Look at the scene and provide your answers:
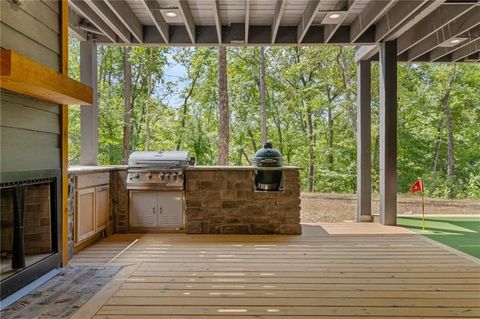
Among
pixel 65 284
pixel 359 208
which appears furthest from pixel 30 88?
pixel 359 208

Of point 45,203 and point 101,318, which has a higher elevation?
point 45,203

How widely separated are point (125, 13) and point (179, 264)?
3.27m

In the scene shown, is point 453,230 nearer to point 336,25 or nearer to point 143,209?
point 336,25

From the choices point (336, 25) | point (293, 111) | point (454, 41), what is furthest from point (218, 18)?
point (293, 111)

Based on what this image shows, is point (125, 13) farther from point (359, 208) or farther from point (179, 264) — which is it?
point (359, 208)

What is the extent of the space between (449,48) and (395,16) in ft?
7.15

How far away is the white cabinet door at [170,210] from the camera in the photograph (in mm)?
4801

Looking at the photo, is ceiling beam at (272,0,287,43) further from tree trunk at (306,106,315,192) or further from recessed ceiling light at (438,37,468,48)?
tree trunk at (306,106,315,192)

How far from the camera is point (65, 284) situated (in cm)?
279

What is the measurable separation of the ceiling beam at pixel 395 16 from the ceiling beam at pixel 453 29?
87 centimetres

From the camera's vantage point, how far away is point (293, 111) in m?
11.9

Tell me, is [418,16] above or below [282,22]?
below

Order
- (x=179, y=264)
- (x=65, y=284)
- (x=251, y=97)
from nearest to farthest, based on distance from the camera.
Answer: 1. (x=65, y=284)
2. (x=179, y=264)
3. (x=251, y=97)

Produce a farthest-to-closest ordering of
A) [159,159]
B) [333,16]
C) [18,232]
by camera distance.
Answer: [159,159], [333,16], [18,232]
